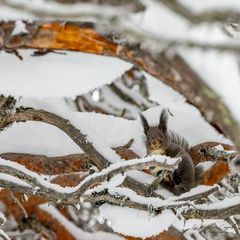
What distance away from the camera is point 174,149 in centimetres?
265

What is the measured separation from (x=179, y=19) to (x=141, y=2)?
118 millimetres

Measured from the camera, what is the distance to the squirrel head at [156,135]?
2555mm

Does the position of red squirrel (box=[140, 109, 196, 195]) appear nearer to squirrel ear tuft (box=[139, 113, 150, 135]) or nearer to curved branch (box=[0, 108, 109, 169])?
squirrel ear tuft (box=[139, 113, 150, 135])

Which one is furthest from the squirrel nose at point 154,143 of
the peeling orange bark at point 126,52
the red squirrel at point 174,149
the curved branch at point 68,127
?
the peeling orange bark at point 126,52

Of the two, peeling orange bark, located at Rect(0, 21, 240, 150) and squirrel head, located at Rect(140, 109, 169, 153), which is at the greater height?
peeling orange bark, located at Rect(0, 21, 240, 150)

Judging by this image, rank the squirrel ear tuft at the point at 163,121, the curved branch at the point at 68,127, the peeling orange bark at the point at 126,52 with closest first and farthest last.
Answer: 1. the peeling orange bark at the point at 126,52
2. the curved branch at the point at 68,127
3. the squirrel ear tuft at the point at 163,121

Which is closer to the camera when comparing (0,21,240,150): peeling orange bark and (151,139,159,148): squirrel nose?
(0,21,240,150): peeling orange bark

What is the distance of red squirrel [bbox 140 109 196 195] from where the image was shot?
2.58 metres

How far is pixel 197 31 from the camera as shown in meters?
1.05

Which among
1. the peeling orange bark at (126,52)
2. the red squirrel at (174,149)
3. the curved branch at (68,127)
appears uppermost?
the peeling orange bark at (126,52)

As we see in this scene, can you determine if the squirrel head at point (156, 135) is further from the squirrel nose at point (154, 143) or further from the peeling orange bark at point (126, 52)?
the peeling orange bark at point (126, 52)

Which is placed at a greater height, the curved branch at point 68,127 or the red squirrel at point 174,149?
the curved branch at point 68,127

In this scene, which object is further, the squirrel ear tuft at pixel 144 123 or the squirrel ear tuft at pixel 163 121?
the squirrel ear tuft at pixel 144 123

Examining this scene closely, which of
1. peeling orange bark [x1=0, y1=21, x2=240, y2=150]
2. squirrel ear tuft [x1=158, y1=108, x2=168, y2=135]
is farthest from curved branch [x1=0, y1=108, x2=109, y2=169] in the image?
peeling orange bark [x1=0, y1=21, x2=240, y2=150]
